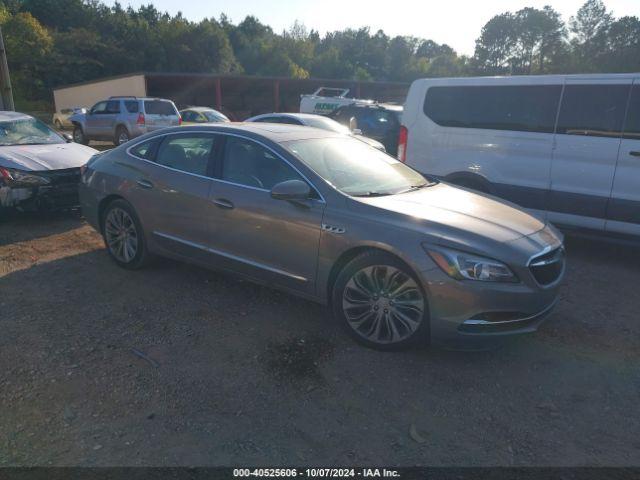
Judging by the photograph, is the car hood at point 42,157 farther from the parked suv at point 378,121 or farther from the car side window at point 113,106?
the car side window at point 113,106

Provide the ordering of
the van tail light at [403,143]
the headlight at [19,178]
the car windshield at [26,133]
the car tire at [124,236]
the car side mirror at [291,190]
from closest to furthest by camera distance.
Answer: the car side mirror at [291,190] → the car tire at [124,236] → the headlight at [19,178] → the van tail light at [403,143] → the car windshield at [26,133]

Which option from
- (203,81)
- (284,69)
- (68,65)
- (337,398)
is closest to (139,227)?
(337,398)

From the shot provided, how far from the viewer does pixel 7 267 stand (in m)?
5.24

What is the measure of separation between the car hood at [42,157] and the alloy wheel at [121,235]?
2.17 m

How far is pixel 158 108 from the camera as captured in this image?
17.1 metres

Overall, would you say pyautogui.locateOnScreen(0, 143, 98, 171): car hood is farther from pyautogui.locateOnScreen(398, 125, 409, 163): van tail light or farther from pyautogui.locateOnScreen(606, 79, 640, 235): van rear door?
pyautogui.locateOnScreen(606, 79, 640, 235): van rear door

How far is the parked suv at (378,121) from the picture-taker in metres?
12.1

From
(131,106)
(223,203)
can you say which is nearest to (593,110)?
(223,203)

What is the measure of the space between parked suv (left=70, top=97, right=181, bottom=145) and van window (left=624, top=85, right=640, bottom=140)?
14.3 meters

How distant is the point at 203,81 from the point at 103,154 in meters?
29.5

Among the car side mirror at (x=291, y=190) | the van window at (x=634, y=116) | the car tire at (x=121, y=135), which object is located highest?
the van window at (x=634, y=116)

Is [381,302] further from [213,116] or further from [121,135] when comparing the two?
[213,116]

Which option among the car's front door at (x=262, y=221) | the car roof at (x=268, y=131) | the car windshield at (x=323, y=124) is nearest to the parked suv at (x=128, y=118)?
the car windshield at (x=323, y=124)

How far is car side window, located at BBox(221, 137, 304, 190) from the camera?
4.08 m
